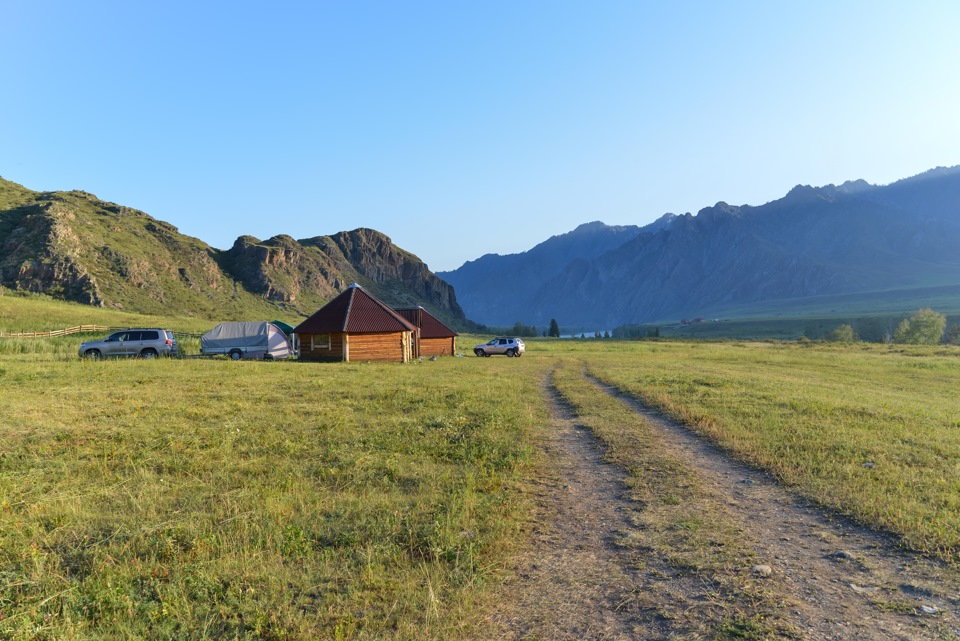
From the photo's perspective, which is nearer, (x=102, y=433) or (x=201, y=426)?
(x=102, y=433)

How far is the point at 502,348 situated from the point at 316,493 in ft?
120

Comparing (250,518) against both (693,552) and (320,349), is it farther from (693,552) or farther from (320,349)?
(320,349)

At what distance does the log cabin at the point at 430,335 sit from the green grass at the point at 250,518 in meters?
31.8

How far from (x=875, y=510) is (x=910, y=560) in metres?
1.44

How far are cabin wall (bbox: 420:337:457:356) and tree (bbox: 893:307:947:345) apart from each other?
83.9 metres

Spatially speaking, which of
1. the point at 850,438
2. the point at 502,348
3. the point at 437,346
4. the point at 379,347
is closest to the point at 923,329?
the point at 502,348

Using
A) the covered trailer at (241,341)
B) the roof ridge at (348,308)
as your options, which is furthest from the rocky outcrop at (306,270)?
the roof ridge at (348,308)

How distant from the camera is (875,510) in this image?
6.48m

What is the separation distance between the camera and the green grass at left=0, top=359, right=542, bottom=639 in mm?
4230

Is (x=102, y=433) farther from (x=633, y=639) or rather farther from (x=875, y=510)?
(x=875, y=510)

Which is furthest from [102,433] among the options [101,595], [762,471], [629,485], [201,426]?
[762,471]

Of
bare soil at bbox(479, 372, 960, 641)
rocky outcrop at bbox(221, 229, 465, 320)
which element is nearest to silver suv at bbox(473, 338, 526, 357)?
bare soil at bbox(479, 372, 960, 641)

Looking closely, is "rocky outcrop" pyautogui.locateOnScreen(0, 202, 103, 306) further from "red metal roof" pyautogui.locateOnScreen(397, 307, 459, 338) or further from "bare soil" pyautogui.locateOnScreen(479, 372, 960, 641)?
"bare soil" pyautogui.locateOnScreen(479, 372, 960, 641)

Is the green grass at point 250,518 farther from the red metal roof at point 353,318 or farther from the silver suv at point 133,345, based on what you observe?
Answer: the red metal roof at point 353,318
